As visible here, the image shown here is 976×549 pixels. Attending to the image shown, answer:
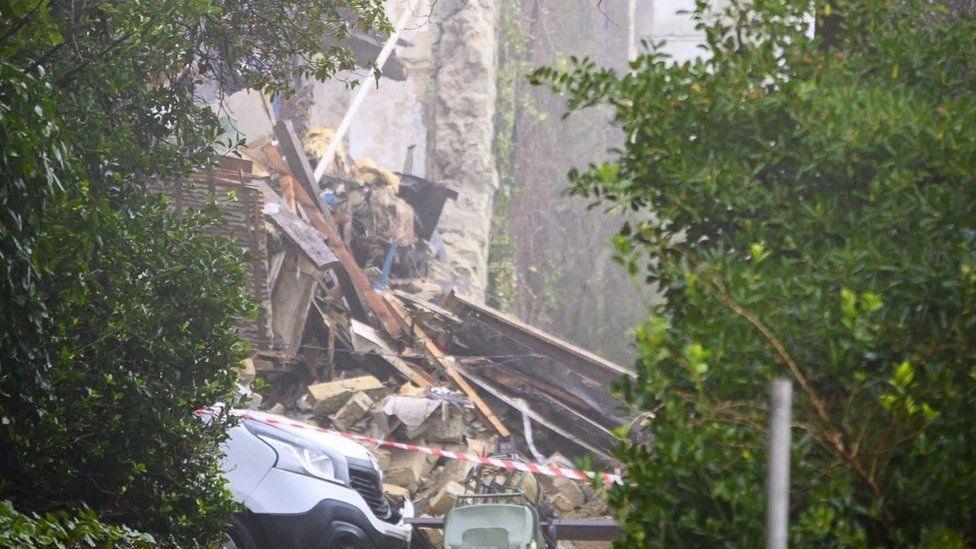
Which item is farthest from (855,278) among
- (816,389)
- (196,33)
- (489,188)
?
(489,188)

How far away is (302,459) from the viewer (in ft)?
32.7

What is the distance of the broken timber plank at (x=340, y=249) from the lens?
17.0 metres

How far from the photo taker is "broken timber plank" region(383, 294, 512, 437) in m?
15.9

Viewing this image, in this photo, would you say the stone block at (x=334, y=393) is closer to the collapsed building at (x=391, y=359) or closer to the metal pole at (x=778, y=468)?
the collapsed building at (x=391, y=359)

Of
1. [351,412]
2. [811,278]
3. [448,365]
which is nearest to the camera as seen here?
[811,278]

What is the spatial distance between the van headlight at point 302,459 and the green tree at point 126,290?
1.48m

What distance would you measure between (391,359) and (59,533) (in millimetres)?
10698

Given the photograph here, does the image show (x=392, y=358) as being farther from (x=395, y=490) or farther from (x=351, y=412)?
(x=395, y=490)

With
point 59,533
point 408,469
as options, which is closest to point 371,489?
point 408,469

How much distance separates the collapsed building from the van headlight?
3357 mm

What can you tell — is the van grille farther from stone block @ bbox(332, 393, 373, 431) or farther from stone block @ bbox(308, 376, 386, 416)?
stone block @ bbox(308, 376, 386, 416)

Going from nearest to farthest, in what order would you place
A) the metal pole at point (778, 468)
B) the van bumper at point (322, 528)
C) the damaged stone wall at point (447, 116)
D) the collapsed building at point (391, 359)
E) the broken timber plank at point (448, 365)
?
the metal pole at point (778, 468), the van bumper at point (322, 528), the collapsed building at point (391, 359), the broken timber plank at point (448, 365), the damaged stone wall at point (447, 116)

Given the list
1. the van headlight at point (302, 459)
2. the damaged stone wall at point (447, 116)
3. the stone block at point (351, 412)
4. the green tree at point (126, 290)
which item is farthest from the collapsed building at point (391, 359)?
the green tree at point (126, 290)

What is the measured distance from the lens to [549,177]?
31.8 meters
